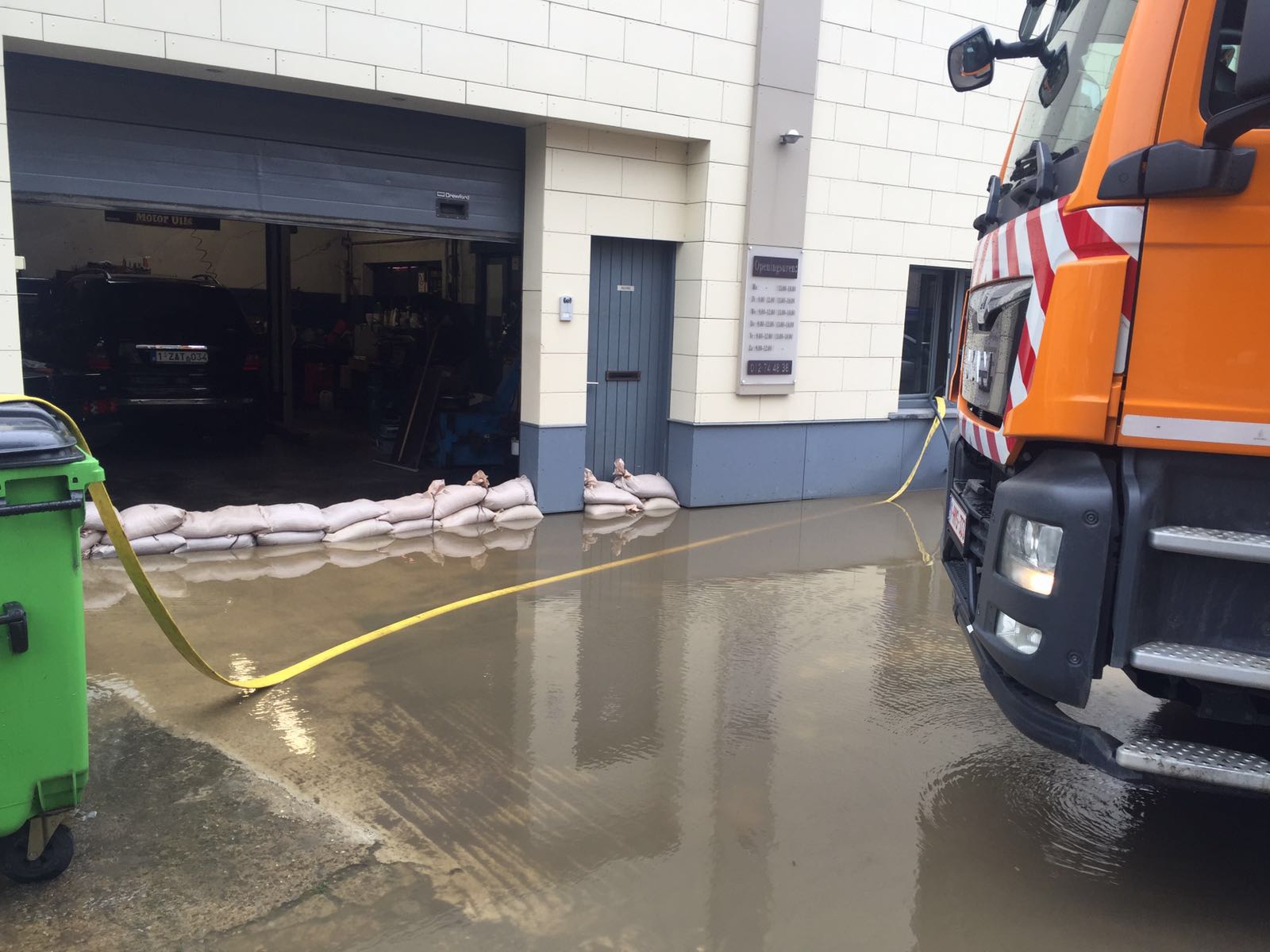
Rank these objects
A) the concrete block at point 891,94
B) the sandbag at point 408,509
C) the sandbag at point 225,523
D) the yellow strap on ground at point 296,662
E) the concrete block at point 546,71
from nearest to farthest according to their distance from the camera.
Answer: the yellow strap on ground at point 296,662 < the sandbag at point 225,523 < the concrete block at point 546,71 < the sandbag at point 408,509 < the concrete block at point 891,94

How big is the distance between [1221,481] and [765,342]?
640cm

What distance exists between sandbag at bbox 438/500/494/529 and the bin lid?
4.77m

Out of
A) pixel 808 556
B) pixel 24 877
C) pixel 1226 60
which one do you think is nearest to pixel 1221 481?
pixel 1226 60

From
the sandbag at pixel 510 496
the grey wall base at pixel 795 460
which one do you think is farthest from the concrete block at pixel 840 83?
the sandbag at pixel 510 496

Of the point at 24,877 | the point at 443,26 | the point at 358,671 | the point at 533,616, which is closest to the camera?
the point at 24,877

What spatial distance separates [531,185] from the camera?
8.52 m

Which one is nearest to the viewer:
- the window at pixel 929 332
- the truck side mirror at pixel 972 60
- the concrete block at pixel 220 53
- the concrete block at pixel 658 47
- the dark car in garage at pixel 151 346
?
the truck side mirror at pixel 972 60

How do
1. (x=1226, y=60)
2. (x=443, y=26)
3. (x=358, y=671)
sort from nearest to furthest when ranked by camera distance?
(x=1226, y=60)
(x=358, y=671)
(x=443, y=26)

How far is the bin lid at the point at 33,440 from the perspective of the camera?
3.04 metres

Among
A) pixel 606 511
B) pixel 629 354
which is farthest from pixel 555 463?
pixel 629 354

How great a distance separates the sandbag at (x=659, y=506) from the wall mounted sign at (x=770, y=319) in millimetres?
1180

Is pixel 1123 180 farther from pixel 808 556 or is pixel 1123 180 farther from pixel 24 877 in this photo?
pixel 808 556

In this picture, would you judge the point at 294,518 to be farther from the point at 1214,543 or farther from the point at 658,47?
the point at 1214,543

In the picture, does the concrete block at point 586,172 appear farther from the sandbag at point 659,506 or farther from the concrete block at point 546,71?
the sandbag at point 659,506
